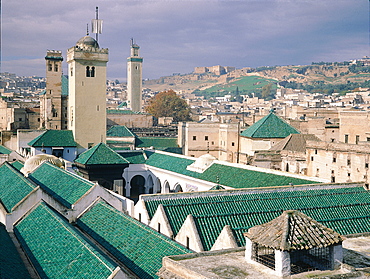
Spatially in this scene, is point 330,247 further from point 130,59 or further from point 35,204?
point 130,59

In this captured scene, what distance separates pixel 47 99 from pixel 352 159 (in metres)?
39.0

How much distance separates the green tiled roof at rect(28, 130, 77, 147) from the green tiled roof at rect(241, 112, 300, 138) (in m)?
15.5

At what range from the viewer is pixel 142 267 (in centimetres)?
1540

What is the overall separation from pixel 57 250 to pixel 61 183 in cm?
1005

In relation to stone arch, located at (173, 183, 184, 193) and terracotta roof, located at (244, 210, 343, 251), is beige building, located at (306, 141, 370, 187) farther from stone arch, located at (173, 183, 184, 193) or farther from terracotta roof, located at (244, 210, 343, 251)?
terracotta roof, located at (244, 210, 343, 251)

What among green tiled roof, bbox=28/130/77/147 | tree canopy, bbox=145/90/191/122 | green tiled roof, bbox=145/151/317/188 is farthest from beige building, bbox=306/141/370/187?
tree canopy, bbox=145/90/191/122

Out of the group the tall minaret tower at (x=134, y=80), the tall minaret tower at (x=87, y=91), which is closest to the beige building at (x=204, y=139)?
the tall minaret tower at (x=87, y=91)

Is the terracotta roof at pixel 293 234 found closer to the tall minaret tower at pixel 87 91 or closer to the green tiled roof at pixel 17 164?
the green tiled roof at pixel 17 164

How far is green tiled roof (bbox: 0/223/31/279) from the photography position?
15302mm

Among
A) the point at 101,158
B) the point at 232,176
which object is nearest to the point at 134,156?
the point at 101,158

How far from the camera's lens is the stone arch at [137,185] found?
44.2 meters

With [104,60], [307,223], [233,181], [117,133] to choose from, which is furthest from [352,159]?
[117,133]

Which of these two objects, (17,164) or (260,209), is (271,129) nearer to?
(17,164)

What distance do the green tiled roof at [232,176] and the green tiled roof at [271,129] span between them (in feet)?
25.7
